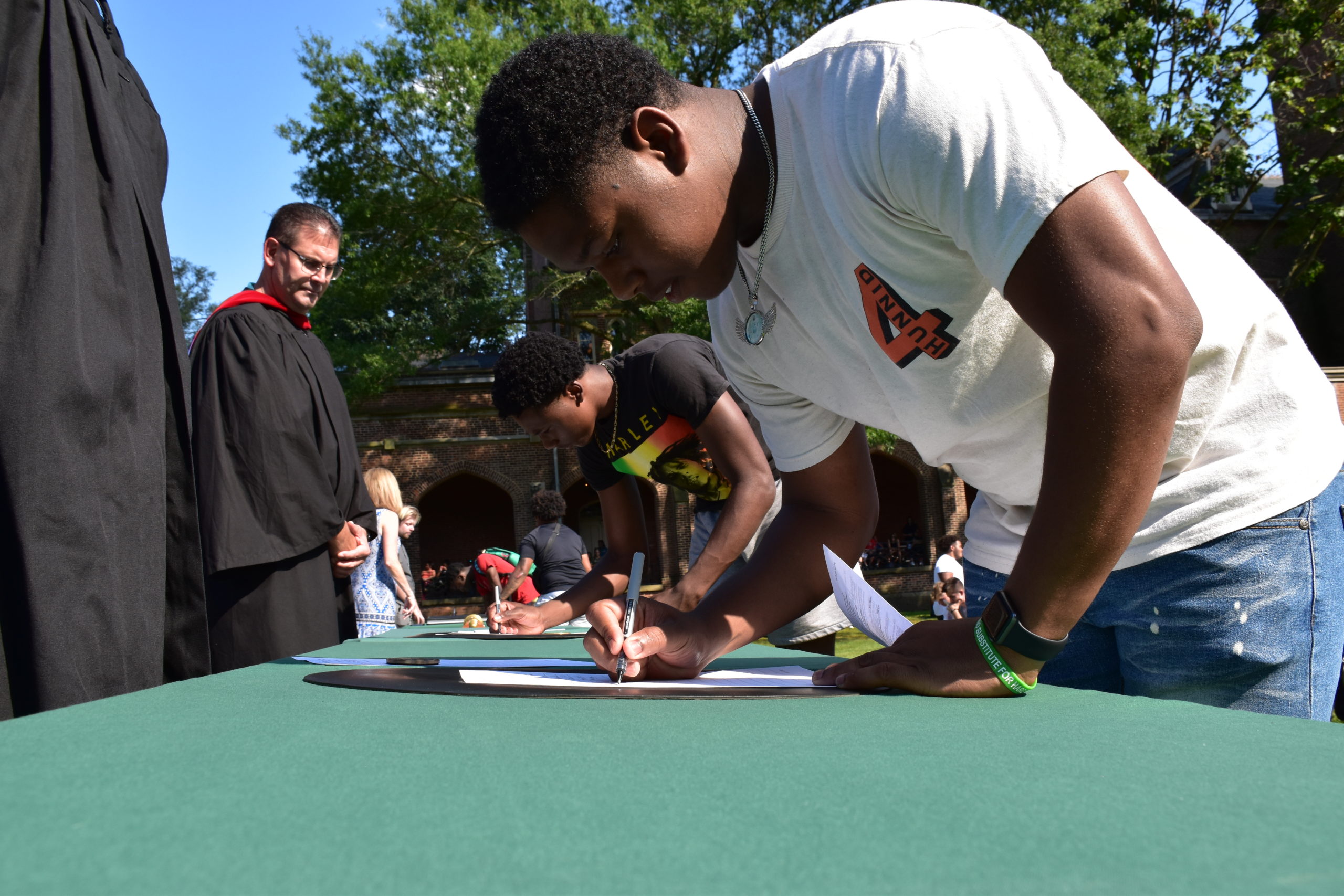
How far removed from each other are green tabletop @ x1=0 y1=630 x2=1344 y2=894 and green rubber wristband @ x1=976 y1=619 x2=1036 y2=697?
12 centimetres

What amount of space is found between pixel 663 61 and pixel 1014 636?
14.7m

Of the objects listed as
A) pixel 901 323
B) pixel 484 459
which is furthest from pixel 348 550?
pixel 484 459

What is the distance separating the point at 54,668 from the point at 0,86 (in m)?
0.89

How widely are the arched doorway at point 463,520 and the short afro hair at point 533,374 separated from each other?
931 inches

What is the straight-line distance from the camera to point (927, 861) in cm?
47

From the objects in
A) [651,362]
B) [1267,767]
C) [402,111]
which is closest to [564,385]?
[651,362]

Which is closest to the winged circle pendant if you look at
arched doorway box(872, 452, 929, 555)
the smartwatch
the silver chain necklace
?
the silver chain necklace

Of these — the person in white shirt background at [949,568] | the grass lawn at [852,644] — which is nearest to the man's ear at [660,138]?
the grass lawn at [852,644]

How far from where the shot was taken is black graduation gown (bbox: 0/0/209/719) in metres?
1.33

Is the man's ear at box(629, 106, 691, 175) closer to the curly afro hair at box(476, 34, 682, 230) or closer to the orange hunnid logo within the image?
the curly afro hair at box(476, 34, 682, 230)

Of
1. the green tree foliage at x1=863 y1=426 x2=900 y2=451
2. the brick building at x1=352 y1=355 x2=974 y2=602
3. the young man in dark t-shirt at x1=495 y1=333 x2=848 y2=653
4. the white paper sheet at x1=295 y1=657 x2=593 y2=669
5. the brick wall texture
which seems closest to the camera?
the white paper sheet at x1=295 y1=657 x2=593 y2=669

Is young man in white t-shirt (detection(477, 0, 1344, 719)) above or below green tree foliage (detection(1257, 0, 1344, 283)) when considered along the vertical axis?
below

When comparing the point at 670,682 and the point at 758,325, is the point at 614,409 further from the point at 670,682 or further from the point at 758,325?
the point at 670,682

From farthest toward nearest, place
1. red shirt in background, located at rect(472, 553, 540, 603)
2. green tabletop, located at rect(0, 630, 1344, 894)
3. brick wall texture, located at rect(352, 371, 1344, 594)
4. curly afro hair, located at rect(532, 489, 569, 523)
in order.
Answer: brick wall texture, located at rect(352, 371, 1344, 594) → curly afro hair, located at rect(532, 489, 569, 523) → red shirt in background, located at rect(472, 553, 540, 603) → green tabletop, located at rect(0, 630, 1344, 894)
